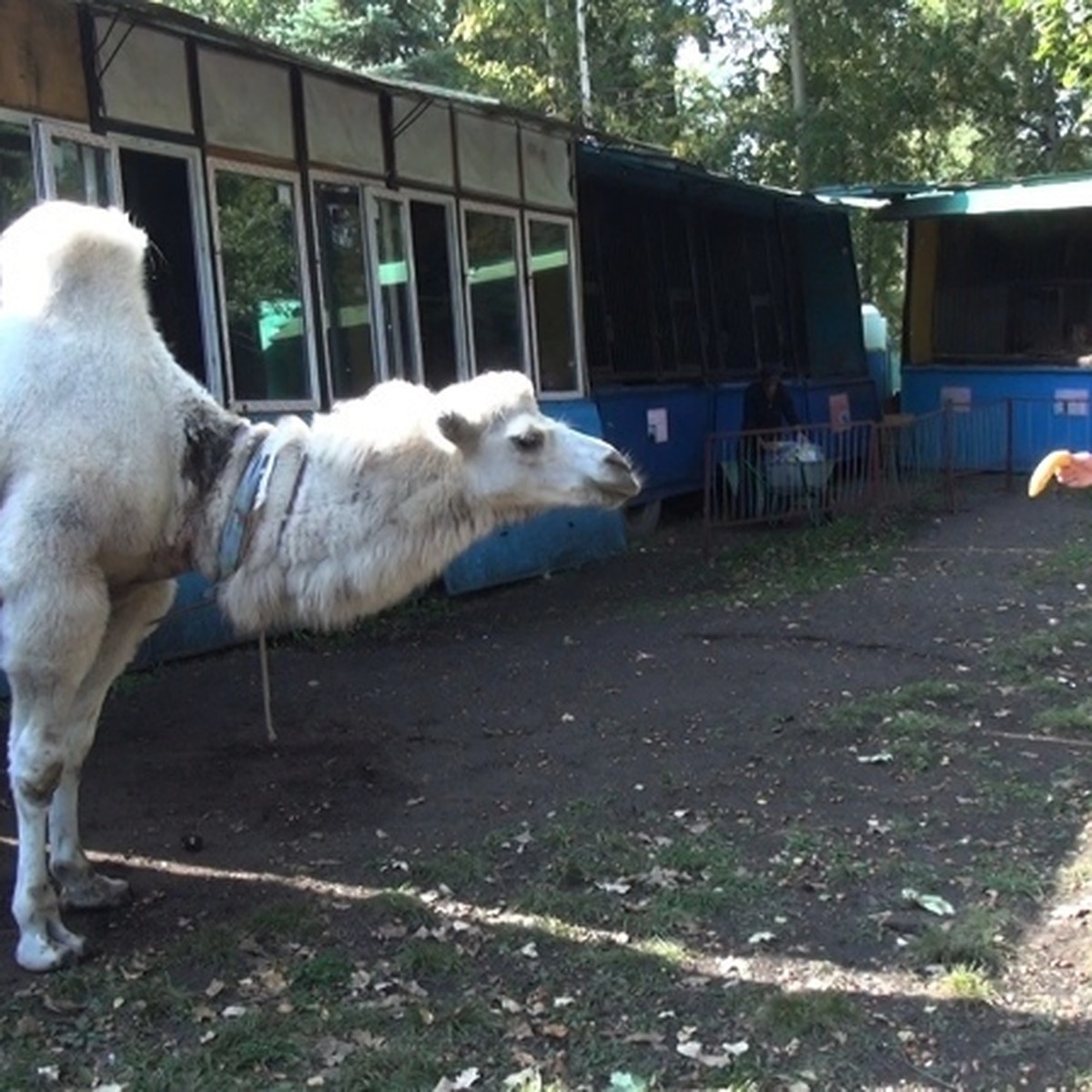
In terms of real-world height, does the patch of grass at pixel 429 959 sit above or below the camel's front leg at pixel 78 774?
below

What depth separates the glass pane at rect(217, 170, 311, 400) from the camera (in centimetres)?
802

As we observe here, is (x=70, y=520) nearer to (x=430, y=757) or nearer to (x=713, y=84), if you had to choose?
(x=430, y=757)

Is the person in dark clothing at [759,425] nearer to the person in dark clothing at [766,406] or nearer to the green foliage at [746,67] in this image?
the person in dark clothing at [766,406]

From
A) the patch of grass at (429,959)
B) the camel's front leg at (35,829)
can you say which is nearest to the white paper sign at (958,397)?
the patch of grass at (429,959)

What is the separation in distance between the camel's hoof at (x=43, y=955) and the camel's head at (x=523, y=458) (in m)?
1.82

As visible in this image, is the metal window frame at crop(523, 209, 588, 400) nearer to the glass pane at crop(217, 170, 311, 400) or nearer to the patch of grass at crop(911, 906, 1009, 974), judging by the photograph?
the glass pane at crop(217, 170, 311, 400)

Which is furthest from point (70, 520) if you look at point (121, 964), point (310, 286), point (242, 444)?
point (310, 286)

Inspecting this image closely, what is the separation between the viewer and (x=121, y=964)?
392 cm

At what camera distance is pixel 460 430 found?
3.85 metres

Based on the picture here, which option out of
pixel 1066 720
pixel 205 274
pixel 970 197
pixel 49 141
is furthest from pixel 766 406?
pixel 49 141

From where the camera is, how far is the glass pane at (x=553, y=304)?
36.6ft

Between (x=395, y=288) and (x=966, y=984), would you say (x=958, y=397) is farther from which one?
(x=966, y=984)

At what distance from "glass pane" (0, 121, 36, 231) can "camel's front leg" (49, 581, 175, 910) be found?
3120mm

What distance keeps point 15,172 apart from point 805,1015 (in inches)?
220
